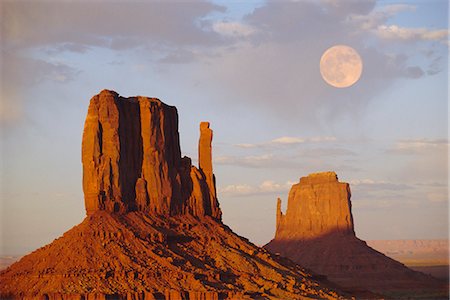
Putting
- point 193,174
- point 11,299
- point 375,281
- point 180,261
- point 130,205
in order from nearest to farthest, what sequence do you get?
1. point 11,299
2. point 180,261
3. point 130,205
4. point 193,174
5. point 375,281

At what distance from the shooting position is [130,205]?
11706cm

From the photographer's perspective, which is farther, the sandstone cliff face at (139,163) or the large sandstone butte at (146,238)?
the sandstone cliff face at (139,163)

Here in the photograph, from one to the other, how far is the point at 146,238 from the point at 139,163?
12778 millimetres

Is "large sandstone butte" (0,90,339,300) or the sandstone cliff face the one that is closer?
"large sandstone butte" (0,90,339,300)

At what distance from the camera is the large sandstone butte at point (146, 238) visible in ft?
332

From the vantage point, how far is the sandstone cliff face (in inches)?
4537

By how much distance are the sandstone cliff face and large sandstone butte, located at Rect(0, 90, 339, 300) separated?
119 mm

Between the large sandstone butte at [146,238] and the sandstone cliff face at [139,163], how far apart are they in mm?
119

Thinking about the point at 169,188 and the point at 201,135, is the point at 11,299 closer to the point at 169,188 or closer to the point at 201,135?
the point at 169,188

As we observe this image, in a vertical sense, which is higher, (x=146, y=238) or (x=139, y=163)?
(x=139, y=163)

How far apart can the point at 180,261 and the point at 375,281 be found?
93211mm

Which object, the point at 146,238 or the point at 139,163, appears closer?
the point at 146,238

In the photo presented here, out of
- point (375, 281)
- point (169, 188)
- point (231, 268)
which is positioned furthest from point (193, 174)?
point (375, 281)

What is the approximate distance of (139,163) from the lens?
12025 centimetres
